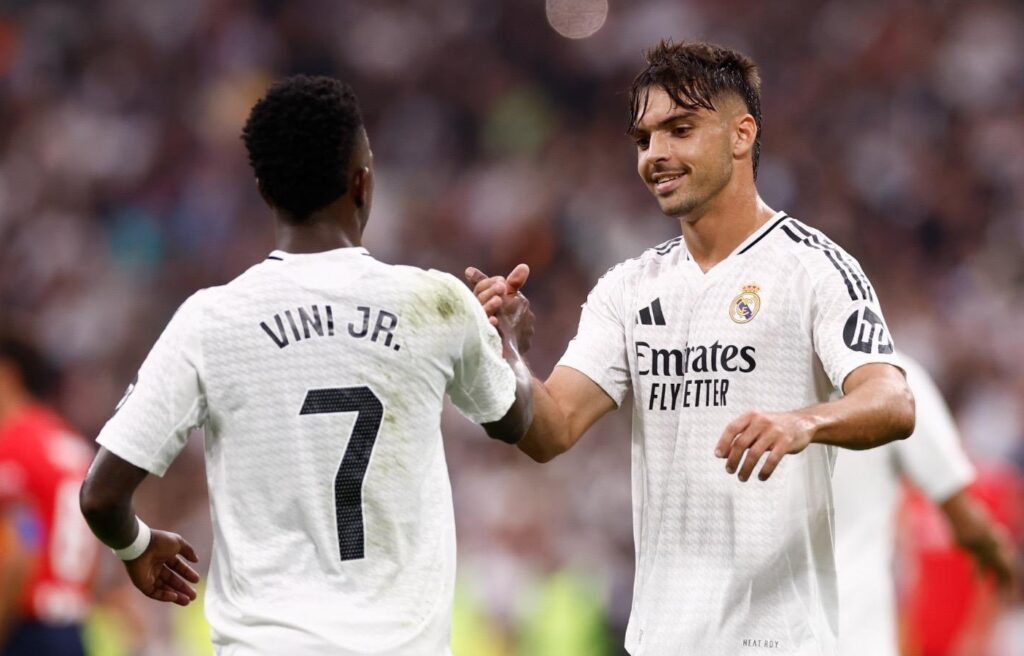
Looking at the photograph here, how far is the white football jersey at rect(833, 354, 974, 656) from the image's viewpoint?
511cm

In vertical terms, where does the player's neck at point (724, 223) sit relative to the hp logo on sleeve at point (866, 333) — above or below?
above

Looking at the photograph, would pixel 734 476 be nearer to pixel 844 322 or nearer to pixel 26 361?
pixel 844 322

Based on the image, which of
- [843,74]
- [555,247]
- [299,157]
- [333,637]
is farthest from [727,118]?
[843,74]

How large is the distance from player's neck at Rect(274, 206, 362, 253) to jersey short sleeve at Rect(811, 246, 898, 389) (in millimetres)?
1237

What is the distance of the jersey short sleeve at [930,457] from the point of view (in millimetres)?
5516

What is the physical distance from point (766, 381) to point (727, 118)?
29.0 inches

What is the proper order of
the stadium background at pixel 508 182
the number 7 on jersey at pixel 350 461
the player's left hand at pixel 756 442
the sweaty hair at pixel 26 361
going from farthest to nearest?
the stadium background at pixel 508 182, the sweaty hair at pixel 26 361, the number 7 on jersey at pixel 350 461, the player's left hand at pixel 756 442

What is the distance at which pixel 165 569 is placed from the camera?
3.67 metres

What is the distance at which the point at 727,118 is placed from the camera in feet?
13.8

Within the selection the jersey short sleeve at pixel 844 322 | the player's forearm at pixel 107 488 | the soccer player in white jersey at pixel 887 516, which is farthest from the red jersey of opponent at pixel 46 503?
the jersey short sleeve at pixel 844 322

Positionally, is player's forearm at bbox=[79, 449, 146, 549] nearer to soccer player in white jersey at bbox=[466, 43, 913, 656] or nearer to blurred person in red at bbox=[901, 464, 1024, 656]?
soccer player in white jersey at bbox=[466, 43, 913, 656]

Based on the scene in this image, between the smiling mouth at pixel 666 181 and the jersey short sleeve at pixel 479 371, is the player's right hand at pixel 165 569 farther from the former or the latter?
the smiling mouth at pixel 666 181

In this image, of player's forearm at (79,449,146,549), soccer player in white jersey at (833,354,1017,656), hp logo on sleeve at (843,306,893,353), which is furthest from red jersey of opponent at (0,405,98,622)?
hp logo on sleeve at (843,306,893,353)

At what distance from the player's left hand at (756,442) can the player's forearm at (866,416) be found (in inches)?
5.6
